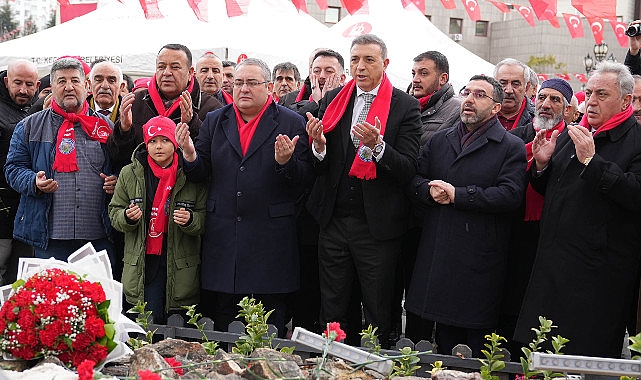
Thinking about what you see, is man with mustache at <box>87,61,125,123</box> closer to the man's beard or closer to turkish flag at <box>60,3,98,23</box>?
the man's beard

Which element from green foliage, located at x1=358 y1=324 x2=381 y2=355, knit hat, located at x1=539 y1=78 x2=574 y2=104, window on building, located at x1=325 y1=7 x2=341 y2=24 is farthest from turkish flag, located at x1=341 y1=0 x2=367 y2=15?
window on building, located at x1=325 y1=7 x2=341 y2=24

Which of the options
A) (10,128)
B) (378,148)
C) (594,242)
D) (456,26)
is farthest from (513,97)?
(456,26)

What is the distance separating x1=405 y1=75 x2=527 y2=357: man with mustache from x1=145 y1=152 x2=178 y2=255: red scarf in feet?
5.11

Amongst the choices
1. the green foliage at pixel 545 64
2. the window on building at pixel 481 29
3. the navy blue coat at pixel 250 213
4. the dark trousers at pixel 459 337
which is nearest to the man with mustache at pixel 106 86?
the navy blue coat at pixel 250 213

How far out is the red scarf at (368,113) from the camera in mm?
5051

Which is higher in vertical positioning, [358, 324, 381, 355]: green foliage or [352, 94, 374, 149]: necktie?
[352, 94, 374, 149]: necktie

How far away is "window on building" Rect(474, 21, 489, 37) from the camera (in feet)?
114

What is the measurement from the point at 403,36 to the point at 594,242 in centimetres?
875

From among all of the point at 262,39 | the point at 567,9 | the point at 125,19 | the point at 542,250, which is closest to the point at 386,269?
the point at 542,250

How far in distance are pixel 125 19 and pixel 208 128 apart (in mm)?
6260

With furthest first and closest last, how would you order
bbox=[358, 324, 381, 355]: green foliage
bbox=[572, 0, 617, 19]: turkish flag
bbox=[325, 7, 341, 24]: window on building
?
bbox=[325, 7, 341, 24]: window on building, bbox=[572, 0, 617, 19]: turkish flag, bbox=[358, 324, 381, 355]: green foliage

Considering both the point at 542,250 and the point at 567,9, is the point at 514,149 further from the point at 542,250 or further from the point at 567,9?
the point at 567,9

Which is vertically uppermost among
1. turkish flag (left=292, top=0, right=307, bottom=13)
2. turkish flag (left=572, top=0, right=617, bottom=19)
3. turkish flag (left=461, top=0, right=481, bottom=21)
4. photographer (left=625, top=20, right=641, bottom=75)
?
turkish flag (left=461, top=0, right=481, bottom=21)

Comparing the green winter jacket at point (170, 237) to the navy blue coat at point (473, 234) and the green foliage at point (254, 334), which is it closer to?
the navy blue coat at point (473, 234)
